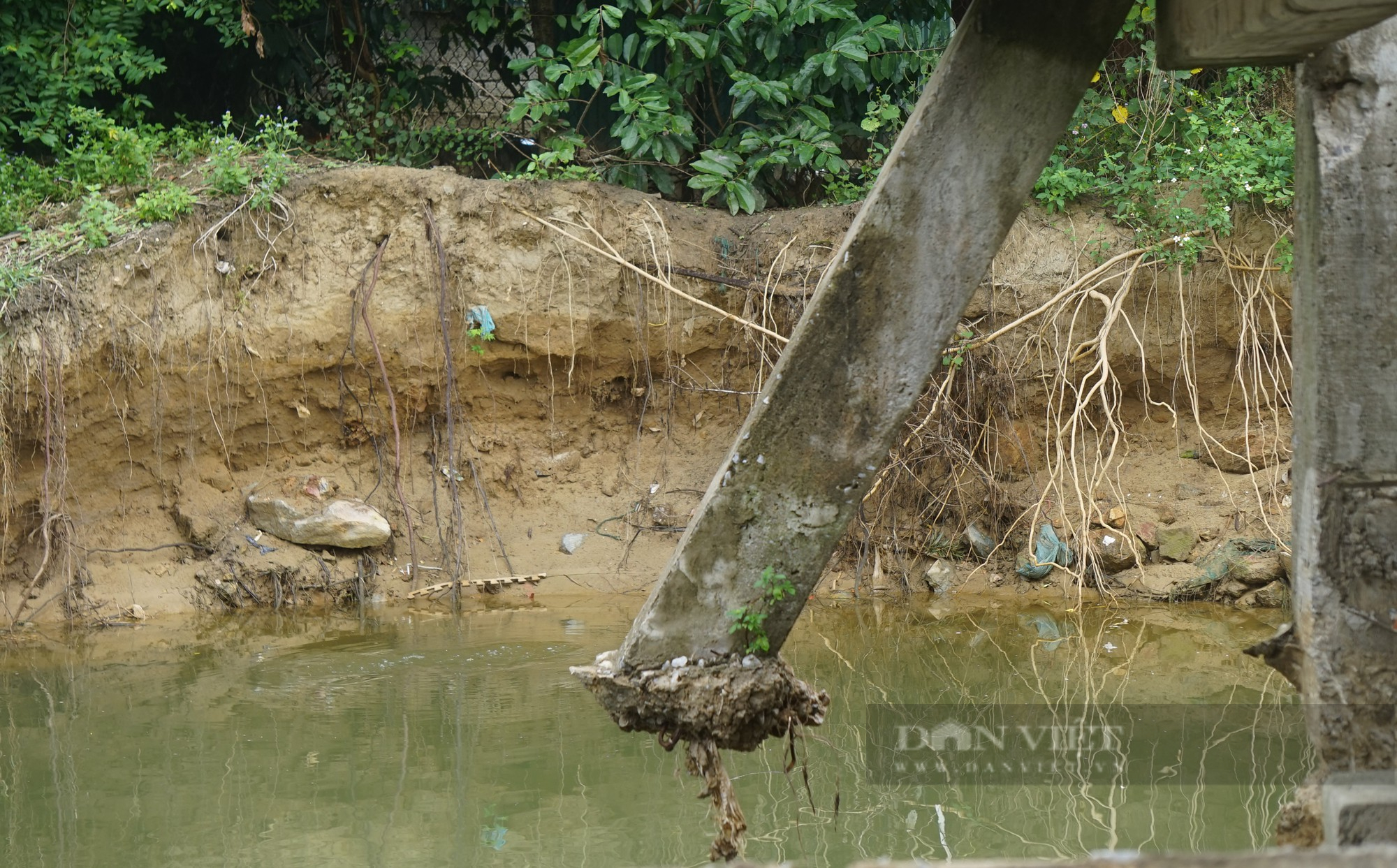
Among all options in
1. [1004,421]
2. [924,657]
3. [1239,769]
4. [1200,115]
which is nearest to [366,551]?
[924,657]

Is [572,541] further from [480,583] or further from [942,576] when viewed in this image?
[942,576]

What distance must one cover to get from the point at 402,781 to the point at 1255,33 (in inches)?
135

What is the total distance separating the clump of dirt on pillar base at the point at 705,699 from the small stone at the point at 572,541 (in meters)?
4.48

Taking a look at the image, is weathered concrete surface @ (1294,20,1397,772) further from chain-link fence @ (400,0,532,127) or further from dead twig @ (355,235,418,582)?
chain-link fence @ (400,0,532,127)

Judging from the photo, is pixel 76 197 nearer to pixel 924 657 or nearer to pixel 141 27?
pixel 141 27

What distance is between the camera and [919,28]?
25.1 feet

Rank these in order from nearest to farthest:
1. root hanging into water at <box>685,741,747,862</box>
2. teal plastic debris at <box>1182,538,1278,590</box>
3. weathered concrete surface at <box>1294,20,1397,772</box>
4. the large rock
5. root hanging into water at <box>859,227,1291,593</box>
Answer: weathered concrete surface at <box>1294,20,1397,772</box> < root hanging into water at <box>685,741,747,862</box> < teal plastic debris at <box>1182,538,1278,590</box> < root hanging into water at <box>859,227,1291,593</box> < the large rock

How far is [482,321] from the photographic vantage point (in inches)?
265

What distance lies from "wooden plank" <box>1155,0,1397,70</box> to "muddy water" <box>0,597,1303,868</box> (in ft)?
5.78

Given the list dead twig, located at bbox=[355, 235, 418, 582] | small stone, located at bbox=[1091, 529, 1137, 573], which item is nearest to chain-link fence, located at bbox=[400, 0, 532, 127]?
dead twig, located at bbox=[355, 235, 418, 582]

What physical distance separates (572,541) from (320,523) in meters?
1.40

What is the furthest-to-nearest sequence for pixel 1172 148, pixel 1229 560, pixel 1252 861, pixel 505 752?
pixel 1172 148 → pixel 1229 560 → pixel 505 752 → pixel 1252 861

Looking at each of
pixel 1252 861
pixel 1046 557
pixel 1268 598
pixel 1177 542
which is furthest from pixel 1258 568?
pixel 1252 861

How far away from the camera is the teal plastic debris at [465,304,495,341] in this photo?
6723mm
